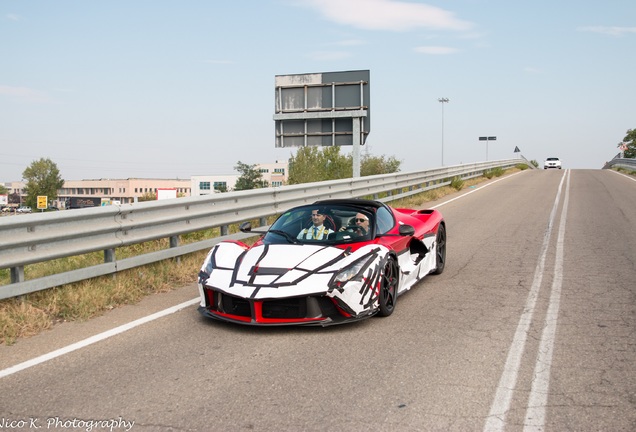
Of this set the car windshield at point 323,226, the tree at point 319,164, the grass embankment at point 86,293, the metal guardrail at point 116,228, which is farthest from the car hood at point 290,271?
the tree at point 319,164

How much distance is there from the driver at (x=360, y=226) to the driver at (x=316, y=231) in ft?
0.68

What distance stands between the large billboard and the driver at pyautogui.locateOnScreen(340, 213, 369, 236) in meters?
14.1

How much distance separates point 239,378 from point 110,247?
367cm

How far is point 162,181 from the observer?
182125 mm

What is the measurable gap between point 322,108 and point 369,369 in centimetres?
1787

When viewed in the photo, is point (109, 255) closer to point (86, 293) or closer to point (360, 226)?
point (86, 293)

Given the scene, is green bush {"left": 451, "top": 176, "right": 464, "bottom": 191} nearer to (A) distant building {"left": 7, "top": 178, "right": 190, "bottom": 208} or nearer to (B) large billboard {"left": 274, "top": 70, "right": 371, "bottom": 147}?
(B) large billboard {"left": 274, "top": 70, "right": 371, "bottom": 147}

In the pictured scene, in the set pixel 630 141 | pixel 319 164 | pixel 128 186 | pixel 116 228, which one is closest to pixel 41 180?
pixel 128 186

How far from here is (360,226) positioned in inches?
279

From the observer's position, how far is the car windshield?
690 centimetres

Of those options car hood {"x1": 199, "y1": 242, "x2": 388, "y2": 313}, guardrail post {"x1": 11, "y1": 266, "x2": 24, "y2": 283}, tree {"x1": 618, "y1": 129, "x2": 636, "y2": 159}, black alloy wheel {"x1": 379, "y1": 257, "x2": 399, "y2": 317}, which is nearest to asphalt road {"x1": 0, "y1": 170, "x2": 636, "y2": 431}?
black alloy wheel {"x1": 379, "y1": 257, "x2": 399, "y2": 317}

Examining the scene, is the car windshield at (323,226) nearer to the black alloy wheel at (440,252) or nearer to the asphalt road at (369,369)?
the asphalt road at (369,369)

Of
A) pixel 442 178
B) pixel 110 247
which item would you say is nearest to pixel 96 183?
pixel 442 178

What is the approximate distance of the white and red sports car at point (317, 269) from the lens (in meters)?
5.66
